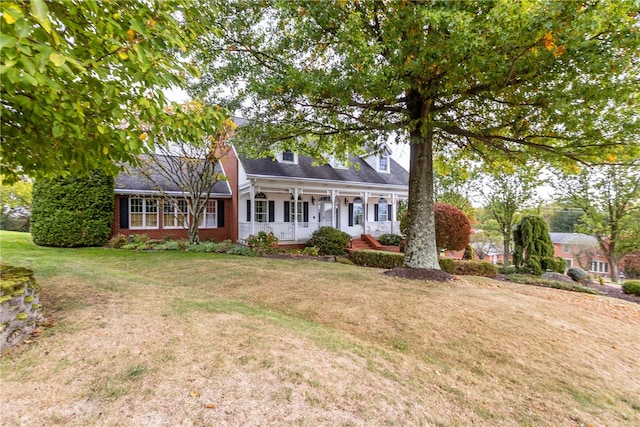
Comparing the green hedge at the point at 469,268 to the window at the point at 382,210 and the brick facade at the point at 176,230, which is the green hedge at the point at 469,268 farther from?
the brick facade at the point at 176,230

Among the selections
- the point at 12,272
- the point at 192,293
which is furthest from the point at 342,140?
the point at 12,272

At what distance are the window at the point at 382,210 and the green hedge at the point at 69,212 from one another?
50.9 feet

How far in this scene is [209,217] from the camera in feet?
54.6

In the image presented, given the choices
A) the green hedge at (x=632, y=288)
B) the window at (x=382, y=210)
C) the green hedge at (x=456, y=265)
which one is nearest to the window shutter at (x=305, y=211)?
the window at (x=382, y=210)

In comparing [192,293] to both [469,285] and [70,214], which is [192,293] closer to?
[469,285]

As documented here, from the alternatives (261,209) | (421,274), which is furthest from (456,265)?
(261,209)

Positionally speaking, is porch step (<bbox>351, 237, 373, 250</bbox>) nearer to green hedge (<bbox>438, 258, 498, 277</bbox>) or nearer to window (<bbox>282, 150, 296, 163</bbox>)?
window (<bbox>282, 150, 296, 163</bbox>)

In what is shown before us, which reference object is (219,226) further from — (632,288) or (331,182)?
(632,288)

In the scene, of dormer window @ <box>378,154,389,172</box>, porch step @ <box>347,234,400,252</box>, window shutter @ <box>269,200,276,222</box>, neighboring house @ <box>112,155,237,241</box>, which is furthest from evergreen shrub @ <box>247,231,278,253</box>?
dormer window @ <box>378,154,389,172</box>

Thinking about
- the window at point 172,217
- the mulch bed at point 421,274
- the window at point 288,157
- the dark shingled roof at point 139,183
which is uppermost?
the window at point 288,157

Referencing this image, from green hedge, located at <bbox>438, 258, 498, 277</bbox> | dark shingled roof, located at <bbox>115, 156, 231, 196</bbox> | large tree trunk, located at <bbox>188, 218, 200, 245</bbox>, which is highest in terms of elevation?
dark shingled roof, located at <bbox>115, 156, 231, 196</bbox>

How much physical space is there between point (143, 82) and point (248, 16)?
21.2 ft

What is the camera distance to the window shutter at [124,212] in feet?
46.7

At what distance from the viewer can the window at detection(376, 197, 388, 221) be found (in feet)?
67.1
